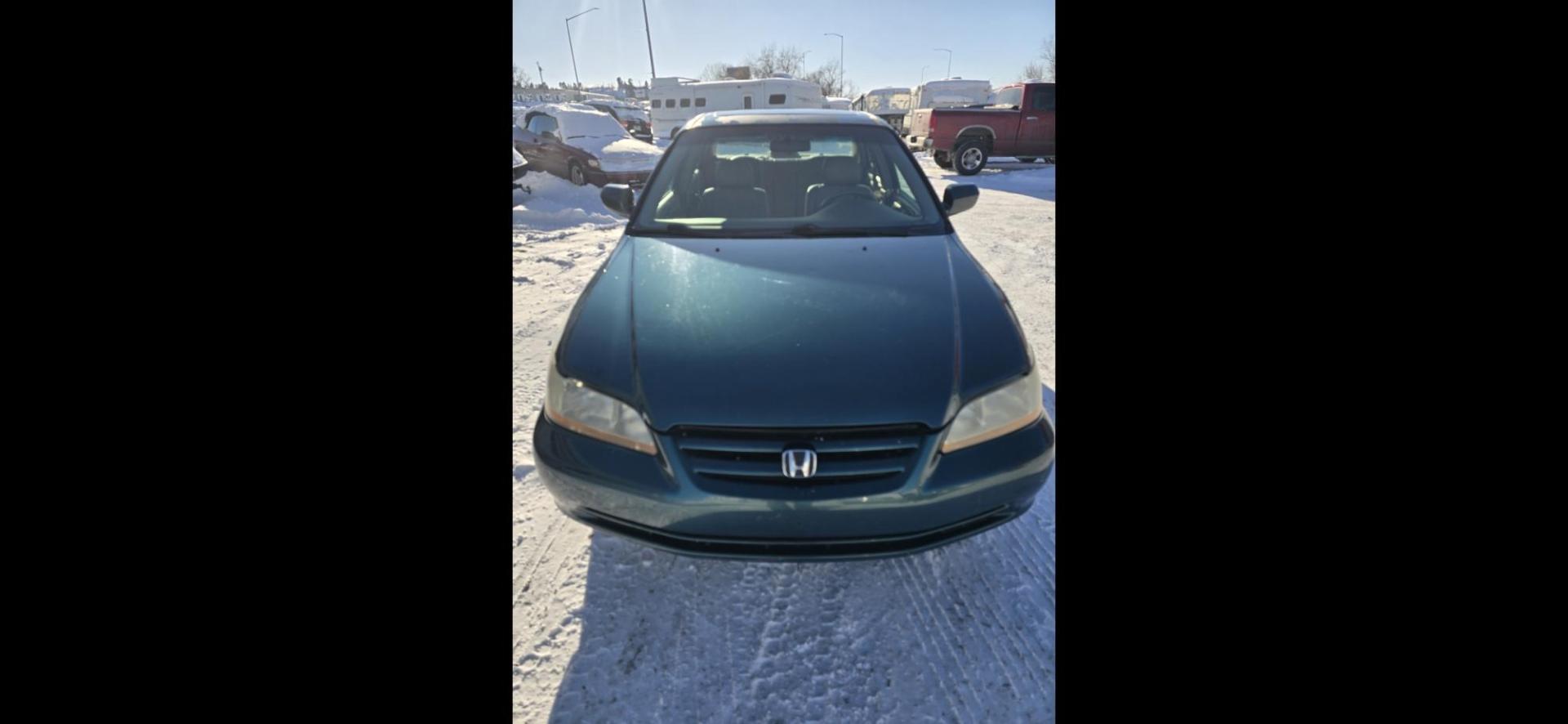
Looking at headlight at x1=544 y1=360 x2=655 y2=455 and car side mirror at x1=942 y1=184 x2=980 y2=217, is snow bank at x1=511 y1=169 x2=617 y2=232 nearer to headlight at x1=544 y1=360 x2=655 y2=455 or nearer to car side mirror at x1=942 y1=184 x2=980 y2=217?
car side mirror at x1=942 y1=184 x2=980 y2=217

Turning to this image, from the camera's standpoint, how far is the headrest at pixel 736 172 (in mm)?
3318

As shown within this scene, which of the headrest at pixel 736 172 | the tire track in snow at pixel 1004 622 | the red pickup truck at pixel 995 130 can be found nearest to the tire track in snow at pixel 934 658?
the tire track in snow at pixel 1004 622

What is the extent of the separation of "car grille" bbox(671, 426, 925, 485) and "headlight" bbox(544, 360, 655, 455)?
0.11 m

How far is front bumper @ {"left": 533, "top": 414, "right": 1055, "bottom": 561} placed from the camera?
166 cm

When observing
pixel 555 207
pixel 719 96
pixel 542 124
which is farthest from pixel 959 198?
pixel 719 96

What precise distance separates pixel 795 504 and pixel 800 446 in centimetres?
15

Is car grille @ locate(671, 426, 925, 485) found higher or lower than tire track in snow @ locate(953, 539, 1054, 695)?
higher

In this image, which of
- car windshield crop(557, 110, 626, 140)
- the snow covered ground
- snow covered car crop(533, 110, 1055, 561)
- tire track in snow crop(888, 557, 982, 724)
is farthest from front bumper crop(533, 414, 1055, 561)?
car windshield crop(557, 110, 626, 140)

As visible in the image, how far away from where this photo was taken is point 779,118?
3.31 meters

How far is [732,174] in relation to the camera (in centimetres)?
340

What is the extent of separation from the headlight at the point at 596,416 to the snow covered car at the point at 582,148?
9.26 m

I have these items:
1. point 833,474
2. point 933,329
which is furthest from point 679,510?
point 933,329

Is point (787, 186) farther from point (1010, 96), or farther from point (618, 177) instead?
point (1010, 96)

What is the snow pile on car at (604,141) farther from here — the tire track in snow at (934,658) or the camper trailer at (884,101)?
the camper trailer at (884,101)
